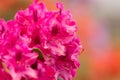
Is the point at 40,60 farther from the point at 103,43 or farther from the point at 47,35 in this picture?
the point at 103,43

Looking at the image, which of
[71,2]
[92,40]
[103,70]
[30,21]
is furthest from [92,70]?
[30,21]

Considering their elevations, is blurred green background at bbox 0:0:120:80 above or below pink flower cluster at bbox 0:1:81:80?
below

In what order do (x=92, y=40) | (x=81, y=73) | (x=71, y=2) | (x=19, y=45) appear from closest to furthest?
1. (x=19, y=45)
2. (x=81, y=73)
3. (x=92, y=40)
4. (x=71, y=2)

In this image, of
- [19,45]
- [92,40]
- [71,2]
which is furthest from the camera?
[71,2]

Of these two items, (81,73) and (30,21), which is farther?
(81,73)

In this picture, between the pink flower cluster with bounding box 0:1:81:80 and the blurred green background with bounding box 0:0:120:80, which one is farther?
the blurred green background with bounding box 0:0:120:80
